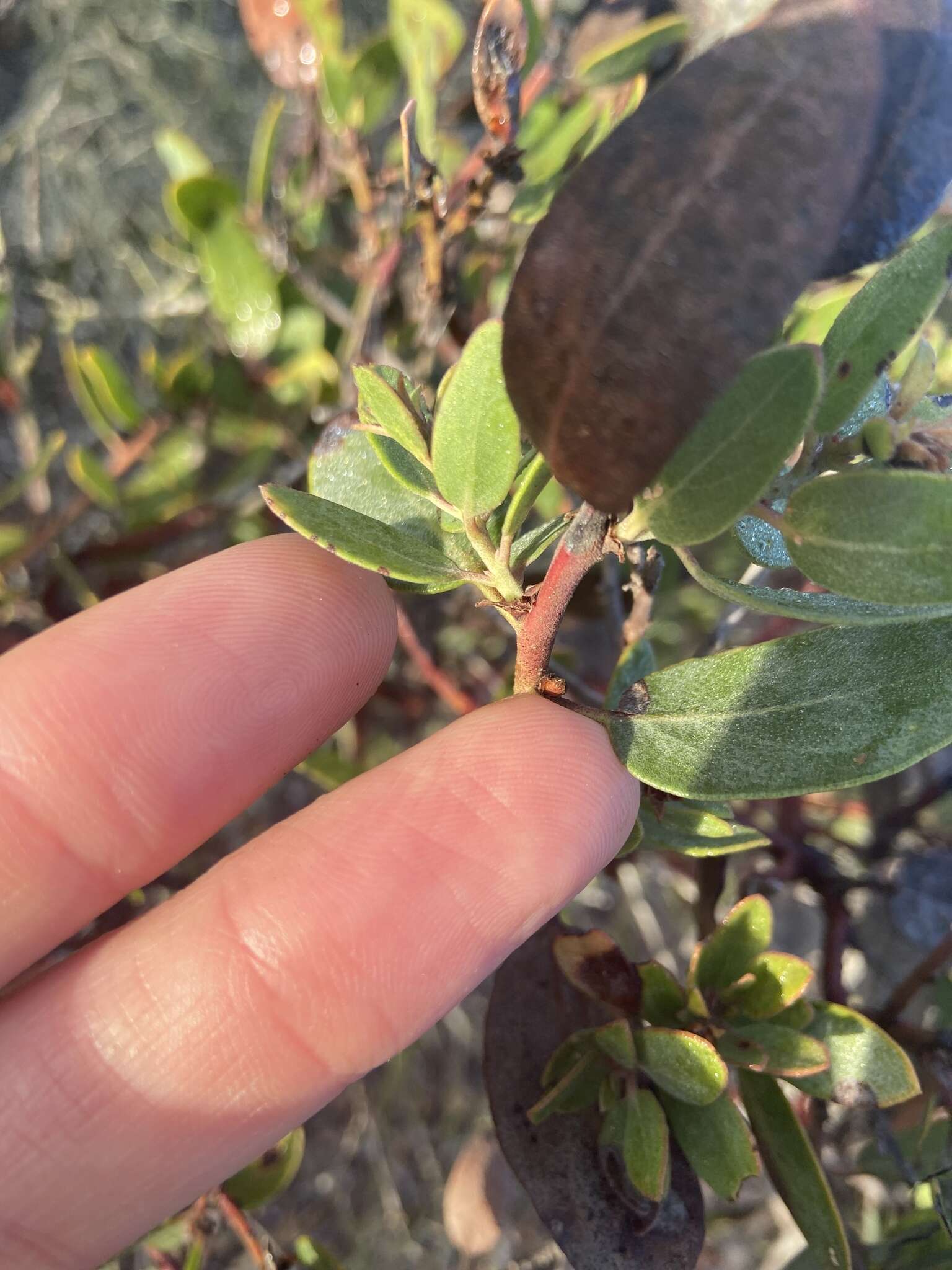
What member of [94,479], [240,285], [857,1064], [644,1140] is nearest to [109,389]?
[94,479]

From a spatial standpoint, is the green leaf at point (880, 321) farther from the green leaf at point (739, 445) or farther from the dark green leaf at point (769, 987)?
the dark green leaf at point (769, 987)

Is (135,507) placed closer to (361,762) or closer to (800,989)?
(361,762)

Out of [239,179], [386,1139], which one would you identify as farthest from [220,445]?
[386,1139]

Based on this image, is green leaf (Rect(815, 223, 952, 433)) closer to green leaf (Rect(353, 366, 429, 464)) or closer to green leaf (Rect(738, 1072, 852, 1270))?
green leaf (Rect(353, 366, 429, 464))

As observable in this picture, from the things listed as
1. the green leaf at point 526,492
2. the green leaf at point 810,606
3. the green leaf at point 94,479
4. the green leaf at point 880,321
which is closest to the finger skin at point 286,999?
the green leaf at point 526,492

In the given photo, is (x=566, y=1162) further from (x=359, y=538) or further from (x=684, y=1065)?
(x=359, y=538)

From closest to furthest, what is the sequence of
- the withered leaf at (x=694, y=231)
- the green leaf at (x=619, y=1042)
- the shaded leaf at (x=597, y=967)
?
the withered leaf at (x=694, y=231), the green leaf at (x=619, y=1042), the shaded leaf at (x=597, y=967)
